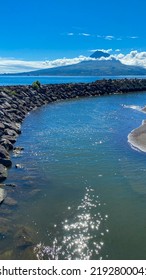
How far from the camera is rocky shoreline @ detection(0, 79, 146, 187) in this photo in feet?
125

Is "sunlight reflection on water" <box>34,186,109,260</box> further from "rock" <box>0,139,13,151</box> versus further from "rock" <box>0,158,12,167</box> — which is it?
"rock" <box>0,139,13,151</box>

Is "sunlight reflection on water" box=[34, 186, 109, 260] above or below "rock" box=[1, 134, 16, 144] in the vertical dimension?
below

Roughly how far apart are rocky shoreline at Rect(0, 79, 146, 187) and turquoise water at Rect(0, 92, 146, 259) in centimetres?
171

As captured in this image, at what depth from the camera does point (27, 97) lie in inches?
3044

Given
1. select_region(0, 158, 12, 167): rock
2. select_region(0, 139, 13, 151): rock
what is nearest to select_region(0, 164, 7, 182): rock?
select_region(0, 158, 12, 167): rock

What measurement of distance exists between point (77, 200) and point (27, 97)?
5592cm

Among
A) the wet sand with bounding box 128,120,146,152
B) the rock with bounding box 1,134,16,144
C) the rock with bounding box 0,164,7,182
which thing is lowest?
the rock with bounding box 0,164,7,182

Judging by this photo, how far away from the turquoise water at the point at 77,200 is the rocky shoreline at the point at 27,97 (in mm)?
1712

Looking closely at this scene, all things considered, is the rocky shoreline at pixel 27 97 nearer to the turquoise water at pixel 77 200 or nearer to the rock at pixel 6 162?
the rock at pixel 6 162

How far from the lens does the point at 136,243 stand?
19.0 m

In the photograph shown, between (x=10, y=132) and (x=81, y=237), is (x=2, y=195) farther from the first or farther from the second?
(x=10, y=132)

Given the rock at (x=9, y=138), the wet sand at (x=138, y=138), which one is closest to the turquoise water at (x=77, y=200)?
the wet sand at (x=138, y=138)

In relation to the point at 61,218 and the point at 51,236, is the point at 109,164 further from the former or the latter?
the point at 51,236
